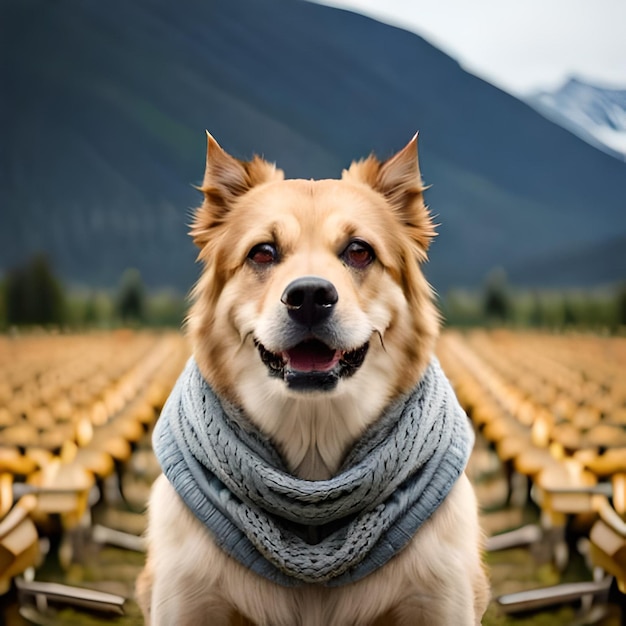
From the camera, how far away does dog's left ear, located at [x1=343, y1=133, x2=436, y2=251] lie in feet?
4.59

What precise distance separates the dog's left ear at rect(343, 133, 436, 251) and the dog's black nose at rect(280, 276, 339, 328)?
32cm

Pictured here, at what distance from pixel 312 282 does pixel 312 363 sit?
156 millimetres

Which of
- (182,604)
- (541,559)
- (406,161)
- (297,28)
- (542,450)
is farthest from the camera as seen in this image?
(297,28)

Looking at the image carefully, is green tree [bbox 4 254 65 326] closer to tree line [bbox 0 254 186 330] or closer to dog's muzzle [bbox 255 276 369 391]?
tree line [bbox 0 254 186 330]

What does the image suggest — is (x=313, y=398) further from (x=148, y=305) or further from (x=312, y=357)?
(x=148, y=305)

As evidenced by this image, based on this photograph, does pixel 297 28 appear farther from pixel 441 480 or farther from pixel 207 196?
pixel 441 480

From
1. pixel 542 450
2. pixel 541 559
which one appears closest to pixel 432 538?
pixel 541 559

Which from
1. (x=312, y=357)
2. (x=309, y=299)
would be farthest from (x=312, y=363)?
(x=309, y=299)

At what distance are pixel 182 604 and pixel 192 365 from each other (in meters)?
0.41

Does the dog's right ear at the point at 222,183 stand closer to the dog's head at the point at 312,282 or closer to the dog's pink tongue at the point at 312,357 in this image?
the dog's head at the point at 312,282

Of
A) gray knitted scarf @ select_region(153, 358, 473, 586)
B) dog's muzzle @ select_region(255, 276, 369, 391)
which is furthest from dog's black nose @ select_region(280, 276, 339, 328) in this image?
gray knitted scarf @ select_region(153, 358, 473, 586)

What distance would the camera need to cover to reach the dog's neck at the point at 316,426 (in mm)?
1305

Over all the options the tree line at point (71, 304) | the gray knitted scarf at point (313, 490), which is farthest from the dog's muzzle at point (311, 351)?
the tree line at point (71, 304)

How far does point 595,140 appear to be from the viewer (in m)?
2.69
